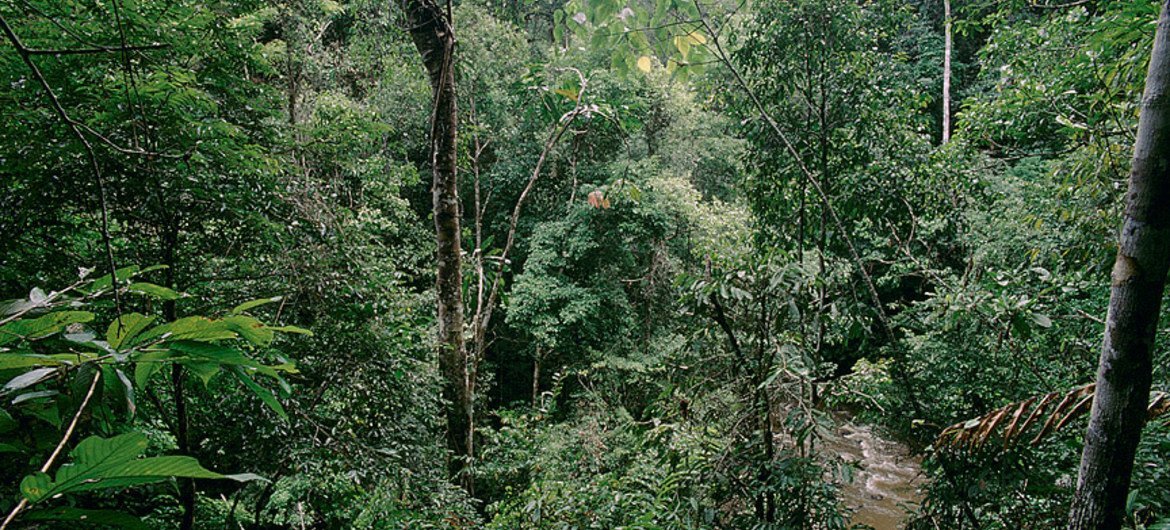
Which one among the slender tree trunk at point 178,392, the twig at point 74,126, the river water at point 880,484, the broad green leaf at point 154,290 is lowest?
the river water at point 880,484

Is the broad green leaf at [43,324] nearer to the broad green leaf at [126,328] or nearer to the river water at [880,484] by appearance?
the broad green leaf at [126,328]

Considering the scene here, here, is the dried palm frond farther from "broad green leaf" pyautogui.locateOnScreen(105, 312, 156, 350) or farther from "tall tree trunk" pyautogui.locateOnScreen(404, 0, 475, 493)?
"tall tree trunk" pyautogui.locateOnScreen(404, 0, 475, 493)

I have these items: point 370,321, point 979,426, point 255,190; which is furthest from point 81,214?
point 979,426

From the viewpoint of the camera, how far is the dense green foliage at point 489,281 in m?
0.80

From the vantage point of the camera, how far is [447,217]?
122 inches

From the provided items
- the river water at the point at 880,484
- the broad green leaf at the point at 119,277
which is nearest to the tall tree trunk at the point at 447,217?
the broad green leaf at the point at 119,277

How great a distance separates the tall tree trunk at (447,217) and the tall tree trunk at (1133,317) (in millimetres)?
2762

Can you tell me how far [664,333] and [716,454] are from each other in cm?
725

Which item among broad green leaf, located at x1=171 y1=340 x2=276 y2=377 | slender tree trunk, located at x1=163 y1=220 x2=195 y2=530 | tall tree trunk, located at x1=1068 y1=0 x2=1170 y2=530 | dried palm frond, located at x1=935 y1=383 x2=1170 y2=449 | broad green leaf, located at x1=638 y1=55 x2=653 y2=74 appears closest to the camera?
broad green leaf, located at x1=171 y1=340 x2=276 y2=377

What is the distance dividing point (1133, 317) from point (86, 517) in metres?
1.34

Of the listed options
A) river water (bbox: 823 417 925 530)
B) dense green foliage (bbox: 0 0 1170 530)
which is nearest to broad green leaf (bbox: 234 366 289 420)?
dense green foliage (bbox: 0 0 1170 530)

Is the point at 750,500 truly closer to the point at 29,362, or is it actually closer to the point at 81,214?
the point at 29,362

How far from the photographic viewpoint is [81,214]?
1795mm

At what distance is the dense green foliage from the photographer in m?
0.80
